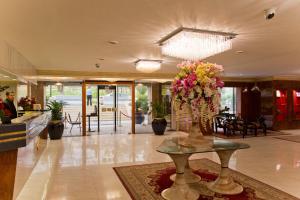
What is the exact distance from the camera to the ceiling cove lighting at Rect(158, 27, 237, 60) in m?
3.66

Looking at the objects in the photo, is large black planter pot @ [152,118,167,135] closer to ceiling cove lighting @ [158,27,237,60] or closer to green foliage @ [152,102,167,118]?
green foliage @ [152,102,167,118]

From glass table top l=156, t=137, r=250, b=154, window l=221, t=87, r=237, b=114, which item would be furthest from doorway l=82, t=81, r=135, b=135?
glass table top l=156, t=137, r=250, b=154

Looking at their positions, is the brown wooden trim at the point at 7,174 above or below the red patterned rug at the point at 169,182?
above

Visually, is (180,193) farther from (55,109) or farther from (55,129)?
(55,109)

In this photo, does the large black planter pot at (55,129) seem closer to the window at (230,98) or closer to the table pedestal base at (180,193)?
the table pedestal base at (180,193)

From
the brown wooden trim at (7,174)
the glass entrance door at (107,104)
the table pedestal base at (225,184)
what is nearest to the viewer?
the brown wooden trim at (7,174)

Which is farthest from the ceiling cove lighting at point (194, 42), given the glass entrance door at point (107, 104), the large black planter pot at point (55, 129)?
the glass entrance door at point (107, 104)

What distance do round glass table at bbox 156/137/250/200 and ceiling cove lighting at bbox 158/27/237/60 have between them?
1.58 metres

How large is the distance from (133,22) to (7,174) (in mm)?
2655

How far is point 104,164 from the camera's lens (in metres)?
5.52

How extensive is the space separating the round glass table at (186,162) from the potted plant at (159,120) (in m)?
5.59

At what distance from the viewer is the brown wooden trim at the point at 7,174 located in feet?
10.1

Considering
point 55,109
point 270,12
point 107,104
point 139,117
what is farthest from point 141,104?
point 270,12

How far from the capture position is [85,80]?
9484 mm
